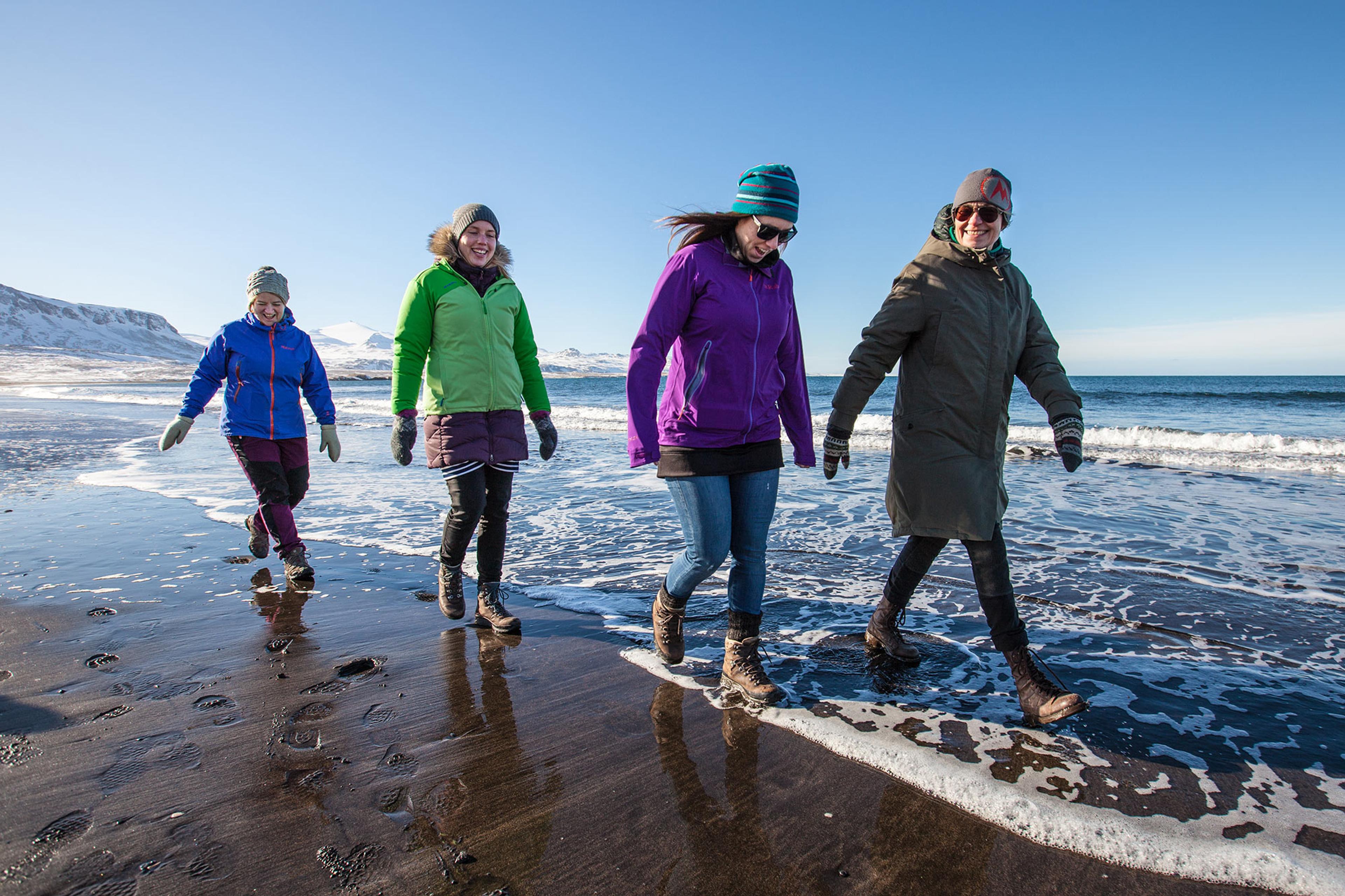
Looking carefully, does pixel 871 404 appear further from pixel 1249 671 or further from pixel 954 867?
pixel 954 867

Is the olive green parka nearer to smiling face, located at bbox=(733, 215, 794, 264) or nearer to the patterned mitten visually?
the patterned mitten

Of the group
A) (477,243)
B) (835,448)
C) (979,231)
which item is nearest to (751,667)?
(835,448)

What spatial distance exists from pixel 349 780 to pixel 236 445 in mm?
3145

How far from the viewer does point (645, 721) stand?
8.29 ft

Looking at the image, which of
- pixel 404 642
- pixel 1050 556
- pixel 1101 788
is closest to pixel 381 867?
pixel 404 642

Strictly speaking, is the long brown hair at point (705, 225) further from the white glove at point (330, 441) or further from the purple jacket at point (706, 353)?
the white glove at point (330, 441)

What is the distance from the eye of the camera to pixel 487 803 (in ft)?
6.56

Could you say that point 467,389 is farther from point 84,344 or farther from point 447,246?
point 84,344

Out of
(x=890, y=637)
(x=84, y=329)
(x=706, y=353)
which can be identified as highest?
(x=84, y=329)

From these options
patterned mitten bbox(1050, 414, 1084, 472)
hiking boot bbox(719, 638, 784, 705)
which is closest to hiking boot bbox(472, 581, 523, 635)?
hiking boot bbox(719, 638, 784, 705)

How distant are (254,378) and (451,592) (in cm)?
214

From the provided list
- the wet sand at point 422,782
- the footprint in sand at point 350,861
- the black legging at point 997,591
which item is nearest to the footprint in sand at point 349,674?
the wet sand at point 422,782

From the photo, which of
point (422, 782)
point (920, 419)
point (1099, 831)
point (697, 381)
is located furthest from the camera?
point (920, 419)

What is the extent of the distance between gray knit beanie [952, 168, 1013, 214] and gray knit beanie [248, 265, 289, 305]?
410 centimetres
